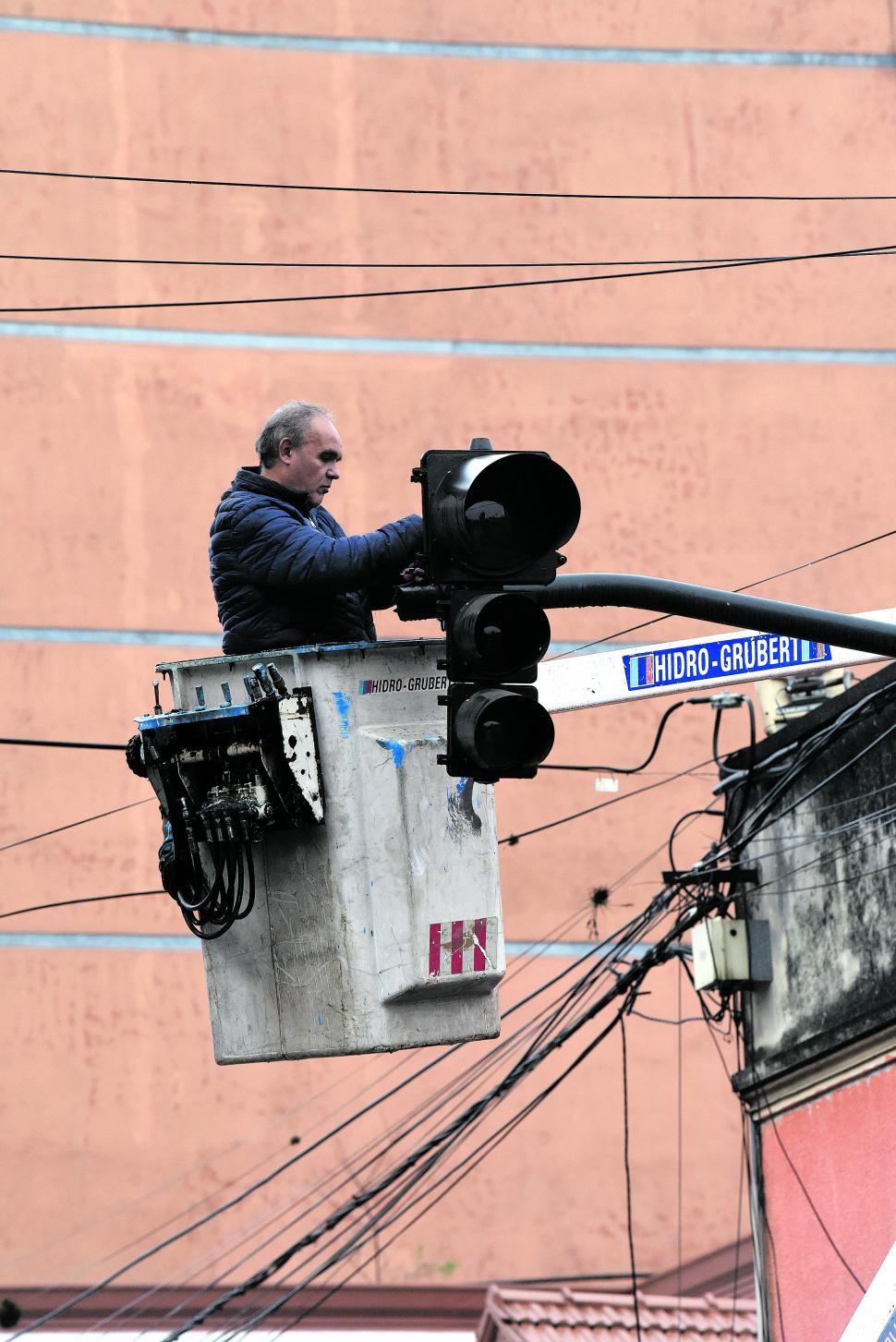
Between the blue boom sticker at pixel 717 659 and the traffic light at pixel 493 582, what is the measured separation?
4125 millimetres

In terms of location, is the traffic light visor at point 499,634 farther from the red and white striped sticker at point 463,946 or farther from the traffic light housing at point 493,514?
the red and white striped sticker at point 463,946

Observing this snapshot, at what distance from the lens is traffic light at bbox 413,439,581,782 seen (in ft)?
16.8

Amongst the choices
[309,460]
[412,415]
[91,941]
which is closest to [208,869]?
[309,460]

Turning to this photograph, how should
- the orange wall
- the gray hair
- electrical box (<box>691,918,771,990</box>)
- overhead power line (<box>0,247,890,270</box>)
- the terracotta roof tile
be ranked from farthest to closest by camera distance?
overhead power line (<box>0,247,890,270</box>)
the orange wall
the terracotta roof tile
electrical box (<box>691,918,771,990</box>)
the gray hair

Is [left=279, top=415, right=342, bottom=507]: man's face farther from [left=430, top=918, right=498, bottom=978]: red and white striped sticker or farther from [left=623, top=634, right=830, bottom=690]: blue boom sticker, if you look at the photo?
[left=623, top=634, right=830, bottom=690]: blue boom sticker

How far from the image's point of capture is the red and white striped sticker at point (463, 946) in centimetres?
641

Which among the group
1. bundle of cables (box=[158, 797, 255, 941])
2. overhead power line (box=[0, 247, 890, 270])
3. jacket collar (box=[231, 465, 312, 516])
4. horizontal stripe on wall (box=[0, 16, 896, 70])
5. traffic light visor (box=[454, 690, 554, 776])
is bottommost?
bundle of cables (box=[158, 797, 255, 941])

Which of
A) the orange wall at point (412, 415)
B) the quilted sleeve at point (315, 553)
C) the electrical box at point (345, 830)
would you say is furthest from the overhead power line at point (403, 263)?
the electrical box at point (345, 830)

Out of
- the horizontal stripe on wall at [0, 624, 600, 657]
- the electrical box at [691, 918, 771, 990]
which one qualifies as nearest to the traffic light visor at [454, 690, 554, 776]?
the electrical box at [691, 918, 771, 990]

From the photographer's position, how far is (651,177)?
64.1 feet

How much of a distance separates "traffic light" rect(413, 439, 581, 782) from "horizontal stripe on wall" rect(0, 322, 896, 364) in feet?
46.4

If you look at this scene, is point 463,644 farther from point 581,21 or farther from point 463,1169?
point 581,21

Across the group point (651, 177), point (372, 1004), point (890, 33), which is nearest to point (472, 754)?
point (372, 1004)

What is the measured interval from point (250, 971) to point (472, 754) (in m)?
1.83
